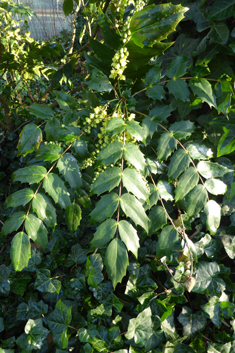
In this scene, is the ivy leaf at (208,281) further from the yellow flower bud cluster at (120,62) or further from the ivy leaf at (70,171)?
the yellow flower bud cluster at (120,62)

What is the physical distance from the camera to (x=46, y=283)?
1.36 m

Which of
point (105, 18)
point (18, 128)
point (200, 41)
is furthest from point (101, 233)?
point (18, 128)

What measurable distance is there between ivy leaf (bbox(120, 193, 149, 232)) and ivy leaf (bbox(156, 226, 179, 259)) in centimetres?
25

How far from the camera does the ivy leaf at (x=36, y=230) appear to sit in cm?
89

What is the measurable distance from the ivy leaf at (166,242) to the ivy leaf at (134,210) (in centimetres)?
25

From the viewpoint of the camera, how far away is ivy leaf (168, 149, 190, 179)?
969 millimetres

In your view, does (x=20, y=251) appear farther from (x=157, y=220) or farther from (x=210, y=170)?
(x=210, y=170)

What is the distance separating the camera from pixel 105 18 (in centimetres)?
95

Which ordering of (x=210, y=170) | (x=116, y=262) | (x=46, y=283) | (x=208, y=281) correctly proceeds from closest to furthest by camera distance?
(x=116, y=262)
(x=210, y=170)
(x=208, y=281)
(x=46, y=283)

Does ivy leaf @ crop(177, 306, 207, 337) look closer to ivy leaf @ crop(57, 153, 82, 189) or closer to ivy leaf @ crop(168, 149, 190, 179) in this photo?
ivy leaf @ crop(168, 149, 190, 179)

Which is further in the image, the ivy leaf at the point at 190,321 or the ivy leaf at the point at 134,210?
the ivy leaf at the point at 190,321

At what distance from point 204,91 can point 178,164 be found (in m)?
0.29

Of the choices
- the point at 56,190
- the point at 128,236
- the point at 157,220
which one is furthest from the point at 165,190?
the point at 56,190

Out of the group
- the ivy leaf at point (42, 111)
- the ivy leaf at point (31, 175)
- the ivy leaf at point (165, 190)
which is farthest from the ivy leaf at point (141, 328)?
the ivy leaf at point (42, 111)
